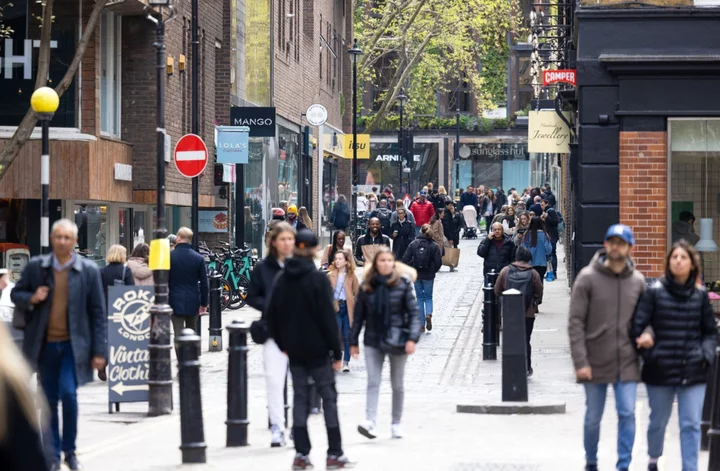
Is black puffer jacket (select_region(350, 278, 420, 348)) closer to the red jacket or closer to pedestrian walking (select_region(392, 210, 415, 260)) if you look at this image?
pedestrian walking (select_region(392, 210, 415, 260))

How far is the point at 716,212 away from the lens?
1641 cm

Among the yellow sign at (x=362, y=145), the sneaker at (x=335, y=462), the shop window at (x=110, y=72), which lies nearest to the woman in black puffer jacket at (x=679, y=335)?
the sneaker at (x=335, y=462)

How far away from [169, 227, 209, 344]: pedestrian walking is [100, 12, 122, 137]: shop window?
7.62m

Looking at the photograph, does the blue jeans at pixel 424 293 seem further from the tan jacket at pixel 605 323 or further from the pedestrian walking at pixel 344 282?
the tan jacket at pixel 605 323

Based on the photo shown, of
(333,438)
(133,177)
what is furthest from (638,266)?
(133,177)

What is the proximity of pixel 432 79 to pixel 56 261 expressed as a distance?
177ft

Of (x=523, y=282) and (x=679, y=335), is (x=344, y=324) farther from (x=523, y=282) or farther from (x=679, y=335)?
(x=679, y=335)

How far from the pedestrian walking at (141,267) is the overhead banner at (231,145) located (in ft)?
27.7

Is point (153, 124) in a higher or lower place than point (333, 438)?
higher

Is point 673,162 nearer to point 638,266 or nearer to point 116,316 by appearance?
point 638,266

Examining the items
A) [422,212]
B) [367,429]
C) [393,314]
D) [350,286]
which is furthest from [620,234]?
[422,212]

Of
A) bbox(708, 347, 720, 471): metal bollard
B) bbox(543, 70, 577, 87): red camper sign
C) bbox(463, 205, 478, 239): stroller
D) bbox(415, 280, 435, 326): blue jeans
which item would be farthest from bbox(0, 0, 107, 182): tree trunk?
bbox(463, 205, 478, 239): stroller

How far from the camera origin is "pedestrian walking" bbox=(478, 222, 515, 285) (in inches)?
827

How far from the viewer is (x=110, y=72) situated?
77.9ft
